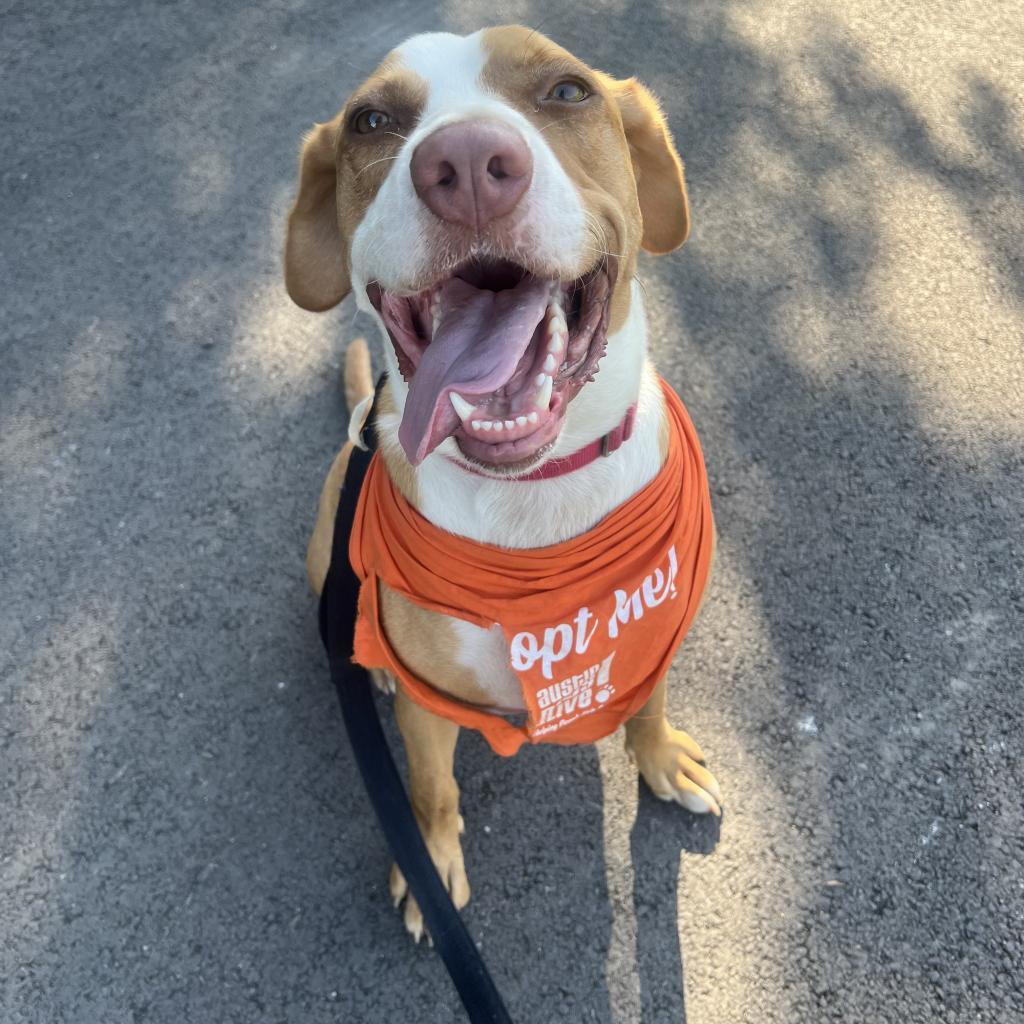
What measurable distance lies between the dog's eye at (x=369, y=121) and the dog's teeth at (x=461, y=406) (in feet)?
2.05

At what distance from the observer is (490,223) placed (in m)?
1.45

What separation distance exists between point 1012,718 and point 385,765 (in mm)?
1806

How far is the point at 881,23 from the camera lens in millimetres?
4438

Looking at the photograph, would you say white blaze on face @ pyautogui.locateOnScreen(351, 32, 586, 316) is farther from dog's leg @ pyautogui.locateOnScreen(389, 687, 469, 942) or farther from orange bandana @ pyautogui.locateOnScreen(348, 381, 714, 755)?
dog's leg @ pyautogui.locateOnScreen(389, 687, 469, 942)

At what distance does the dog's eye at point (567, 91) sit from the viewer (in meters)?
1.75

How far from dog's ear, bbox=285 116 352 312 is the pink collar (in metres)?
0.62

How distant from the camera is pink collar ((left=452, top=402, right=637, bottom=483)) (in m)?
1.84

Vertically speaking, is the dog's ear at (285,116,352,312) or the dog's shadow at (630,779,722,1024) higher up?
the dog's ear at (285,116,352,312)

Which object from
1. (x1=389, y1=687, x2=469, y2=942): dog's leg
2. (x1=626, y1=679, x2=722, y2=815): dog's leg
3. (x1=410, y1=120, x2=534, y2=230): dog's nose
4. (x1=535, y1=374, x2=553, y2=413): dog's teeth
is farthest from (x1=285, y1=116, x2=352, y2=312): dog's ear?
(x1=626, y1=679, x2=722, y2=815): dog's leg

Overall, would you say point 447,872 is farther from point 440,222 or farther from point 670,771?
point 440,222

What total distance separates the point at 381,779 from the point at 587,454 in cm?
95

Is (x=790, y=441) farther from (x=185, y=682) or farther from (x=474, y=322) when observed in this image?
(x=185, y=682)

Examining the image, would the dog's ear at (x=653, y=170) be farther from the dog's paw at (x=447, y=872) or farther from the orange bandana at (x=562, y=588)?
the dog's paw at (x=447, y=872)

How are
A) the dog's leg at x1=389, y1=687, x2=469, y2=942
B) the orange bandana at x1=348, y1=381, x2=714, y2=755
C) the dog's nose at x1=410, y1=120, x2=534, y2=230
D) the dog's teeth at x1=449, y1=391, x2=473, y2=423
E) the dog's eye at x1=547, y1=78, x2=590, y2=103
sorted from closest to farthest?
the dog's nose at x1=410, y1=120, x2=534, y2=230, the dog's teeth at x1=449, y1=391, x2=473, y2=423, the dog's eye at x1=547, y1=78, x2=590, y2=103, the orange bandana at x1=348, y1=381, x2=714, y2=755, the dog's leg at x1=389, y1=687, x2=469, y2=942
